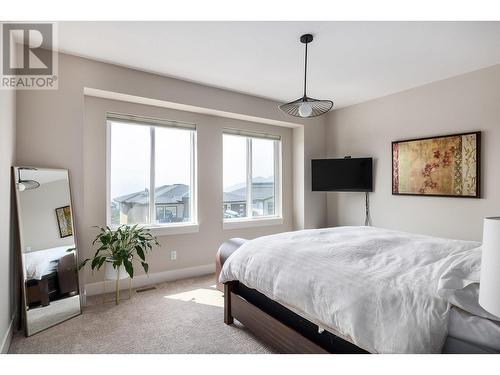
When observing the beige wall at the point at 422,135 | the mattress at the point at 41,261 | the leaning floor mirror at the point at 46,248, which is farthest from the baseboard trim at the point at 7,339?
the beige wall at the point at 422,135

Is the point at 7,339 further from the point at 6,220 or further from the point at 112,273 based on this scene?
the point at 112,273

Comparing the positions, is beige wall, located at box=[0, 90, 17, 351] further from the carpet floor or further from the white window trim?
the white window trim

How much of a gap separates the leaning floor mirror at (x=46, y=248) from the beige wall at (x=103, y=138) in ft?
0.51

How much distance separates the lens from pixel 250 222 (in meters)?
4.48

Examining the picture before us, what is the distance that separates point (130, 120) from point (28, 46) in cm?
116

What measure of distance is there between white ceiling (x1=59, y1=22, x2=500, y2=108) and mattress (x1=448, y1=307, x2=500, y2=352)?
2188mm

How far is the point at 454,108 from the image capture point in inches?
134

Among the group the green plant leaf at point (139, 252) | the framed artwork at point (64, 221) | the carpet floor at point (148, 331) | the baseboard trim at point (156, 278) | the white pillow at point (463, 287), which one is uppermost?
the framed artwork at point (64, 221)

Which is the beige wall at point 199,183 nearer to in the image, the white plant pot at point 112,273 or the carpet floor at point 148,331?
the white plant pot at point 112,273

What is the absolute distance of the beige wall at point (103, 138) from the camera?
2682 millimetres

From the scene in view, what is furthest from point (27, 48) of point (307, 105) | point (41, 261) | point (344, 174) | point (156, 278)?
point (344, 174)
